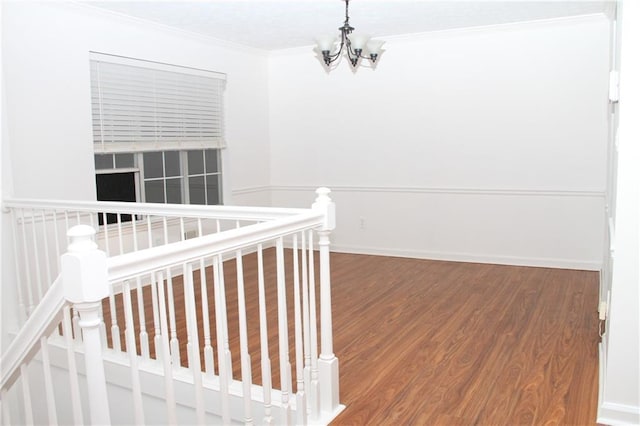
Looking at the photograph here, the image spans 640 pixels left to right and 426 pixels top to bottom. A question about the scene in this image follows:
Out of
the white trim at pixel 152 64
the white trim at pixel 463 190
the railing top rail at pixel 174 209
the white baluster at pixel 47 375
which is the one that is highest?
the white trim at pixel 152 64

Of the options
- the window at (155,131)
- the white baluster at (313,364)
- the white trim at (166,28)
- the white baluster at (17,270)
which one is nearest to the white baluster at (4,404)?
the white baluster at (313,364)

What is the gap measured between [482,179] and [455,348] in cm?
278

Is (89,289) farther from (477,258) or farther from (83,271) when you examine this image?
(477,258)

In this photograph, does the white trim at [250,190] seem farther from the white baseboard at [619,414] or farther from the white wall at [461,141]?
the white baseboard at [619,414]

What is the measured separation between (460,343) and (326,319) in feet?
4.52

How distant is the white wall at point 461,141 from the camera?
211 inches

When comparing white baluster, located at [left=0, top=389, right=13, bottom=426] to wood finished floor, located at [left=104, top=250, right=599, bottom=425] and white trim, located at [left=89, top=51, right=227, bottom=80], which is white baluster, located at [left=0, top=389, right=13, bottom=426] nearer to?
wood finished floor, located at [left=104, top=250, right=599, bottom=425]

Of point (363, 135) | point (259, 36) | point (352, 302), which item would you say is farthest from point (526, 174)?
point (259, 36)

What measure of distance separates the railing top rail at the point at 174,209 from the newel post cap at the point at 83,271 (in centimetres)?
109

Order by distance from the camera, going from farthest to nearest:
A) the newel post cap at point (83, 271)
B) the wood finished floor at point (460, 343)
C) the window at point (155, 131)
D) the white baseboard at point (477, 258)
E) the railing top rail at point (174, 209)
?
the white baseboard at point (477, 258) < the window at point (155, 131) < the wood finished floor at point (460, 343) < the railing top rail at point (174, 209) < the newel post cap at point (83, 271)

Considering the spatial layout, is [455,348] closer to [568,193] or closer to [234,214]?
[234,214]

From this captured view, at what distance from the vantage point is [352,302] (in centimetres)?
461

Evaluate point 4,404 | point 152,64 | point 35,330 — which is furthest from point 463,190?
point 35,330

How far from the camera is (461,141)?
588cm
